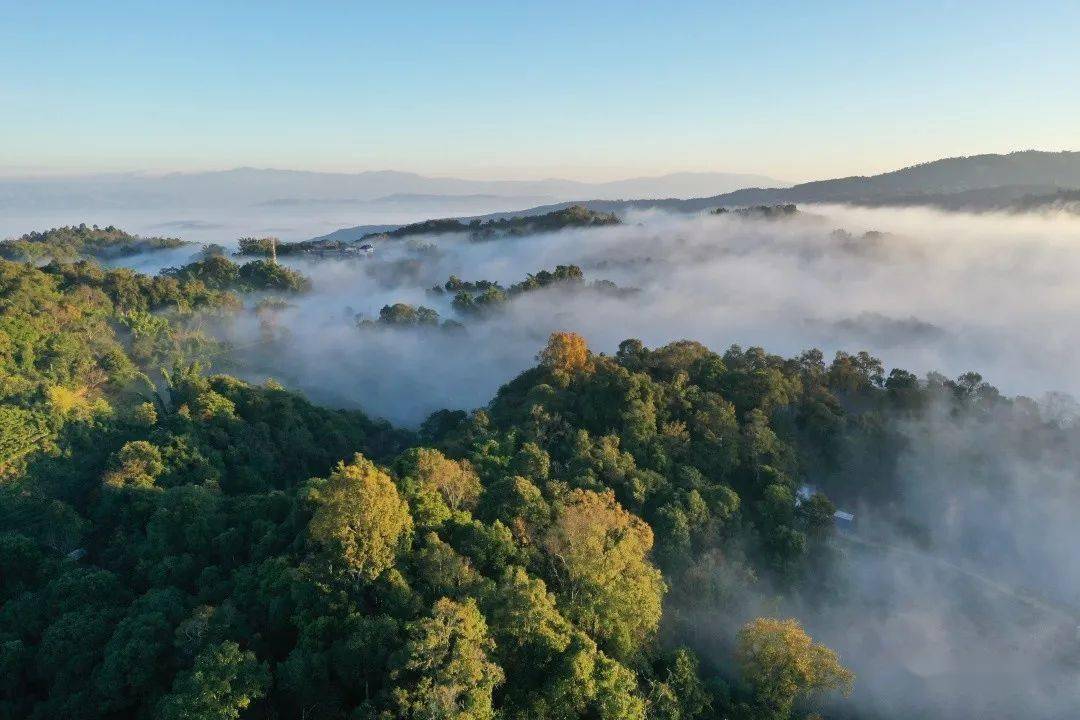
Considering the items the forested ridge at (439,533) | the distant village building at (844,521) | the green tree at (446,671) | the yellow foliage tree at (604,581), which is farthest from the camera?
the distant village building at (844,521)

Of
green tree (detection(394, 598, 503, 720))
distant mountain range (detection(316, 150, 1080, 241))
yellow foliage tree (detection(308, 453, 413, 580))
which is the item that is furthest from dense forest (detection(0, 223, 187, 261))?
green tree (detection(394, 598, 503, 720))

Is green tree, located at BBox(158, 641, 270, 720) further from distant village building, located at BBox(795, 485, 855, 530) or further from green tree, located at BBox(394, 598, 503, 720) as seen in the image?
distant village building, located at BBox(795, 485, 855, 530)

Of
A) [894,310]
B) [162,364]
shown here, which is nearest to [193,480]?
[162,364]

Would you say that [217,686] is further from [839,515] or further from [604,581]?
[839,515]

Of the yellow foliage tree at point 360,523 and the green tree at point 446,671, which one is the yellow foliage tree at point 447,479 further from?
the green tree at point 446,671

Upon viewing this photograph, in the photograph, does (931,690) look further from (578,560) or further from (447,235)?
(447,235)

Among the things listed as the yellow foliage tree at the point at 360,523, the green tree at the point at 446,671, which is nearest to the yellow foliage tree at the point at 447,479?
the yellow foliage tree at the point at 360,523

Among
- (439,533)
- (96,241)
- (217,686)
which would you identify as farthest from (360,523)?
(96,241)

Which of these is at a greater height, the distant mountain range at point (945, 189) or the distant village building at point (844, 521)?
the distant mountain range at point (945, 189)
